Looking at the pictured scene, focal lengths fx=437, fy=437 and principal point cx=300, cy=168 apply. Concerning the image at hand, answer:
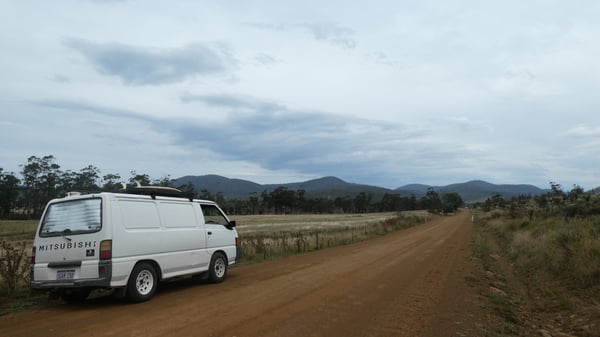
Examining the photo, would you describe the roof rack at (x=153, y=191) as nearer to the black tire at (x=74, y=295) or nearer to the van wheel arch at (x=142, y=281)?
the van wheel arch at (x=142, y=281)

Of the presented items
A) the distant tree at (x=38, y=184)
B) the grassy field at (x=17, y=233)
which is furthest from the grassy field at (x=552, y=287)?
the distant tree at (x=38, y=184)

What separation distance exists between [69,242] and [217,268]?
13.1 feet

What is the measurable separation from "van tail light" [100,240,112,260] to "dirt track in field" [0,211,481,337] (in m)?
0.96

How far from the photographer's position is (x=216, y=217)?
12.2 meters

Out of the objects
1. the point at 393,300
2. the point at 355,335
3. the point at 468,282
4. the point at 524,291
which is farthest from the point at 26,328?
the point at 524,291

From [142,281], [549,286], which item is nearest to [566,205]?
[549,286]

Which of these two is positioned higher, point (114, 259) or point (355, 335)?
point (114, 259)

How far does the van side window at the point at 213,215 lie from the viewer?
38.0ft

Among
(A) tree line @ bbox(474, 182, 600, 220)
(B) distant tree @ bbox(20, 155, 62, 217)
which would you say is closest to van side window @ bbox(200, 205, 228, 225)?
(A) tree line @ bbox(474, 182, 600, 220)

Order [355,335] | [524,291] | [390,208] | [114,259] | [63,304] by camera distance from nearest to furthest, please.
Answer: [355,335] < [114,259] < [63,304] < [524,291] < [390,208]

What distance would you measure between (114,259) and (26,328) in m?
1.76

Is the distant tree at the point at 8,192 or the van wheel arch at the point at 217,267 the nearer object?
the van wheel arch at the point at 217,267

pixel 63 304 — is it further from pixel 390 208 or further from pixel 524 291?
pixel 390 208

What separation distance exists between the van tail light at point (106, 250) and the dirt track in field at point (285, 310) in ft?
3.13
